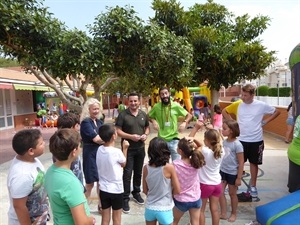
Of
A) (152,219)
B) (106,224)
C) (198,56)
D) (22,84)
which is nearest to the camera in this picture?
(152,219)

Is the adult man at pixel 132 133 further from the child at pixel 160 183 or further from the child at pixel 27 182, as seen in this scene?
the child at pixel 27 182

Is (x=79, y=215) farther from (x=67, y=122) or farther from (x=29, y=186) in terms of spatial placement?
(x=67, y=122)

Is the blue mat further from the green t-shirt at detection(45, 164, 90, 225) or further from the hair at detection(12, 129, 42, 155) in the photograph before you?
the hair at detection(12, 129, 42, 155)

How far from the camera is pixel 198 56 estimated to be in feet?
34.9

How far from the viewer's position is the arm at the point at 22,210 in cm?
197

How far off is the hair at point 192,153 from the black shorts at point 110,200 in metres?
0.83

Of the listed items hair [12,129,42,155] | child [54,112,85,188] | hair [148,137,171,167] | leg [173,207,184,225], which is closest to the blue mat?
leg [173,207,184,225]

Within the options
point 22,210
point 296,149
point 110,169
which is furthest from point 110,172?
point 296,149

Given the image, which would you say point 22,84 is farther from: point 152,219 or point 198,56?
point 152,219

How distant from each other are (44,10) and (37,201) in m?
5.65

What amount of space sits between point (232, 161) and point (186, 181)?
103 centimetres

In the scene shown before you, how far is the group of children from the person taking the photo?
6.07 feet

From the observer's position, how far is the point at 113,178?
2900 millimetres

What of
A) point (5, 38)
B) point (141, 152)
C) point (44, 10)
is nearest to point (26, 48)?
→ point (5, 38)
